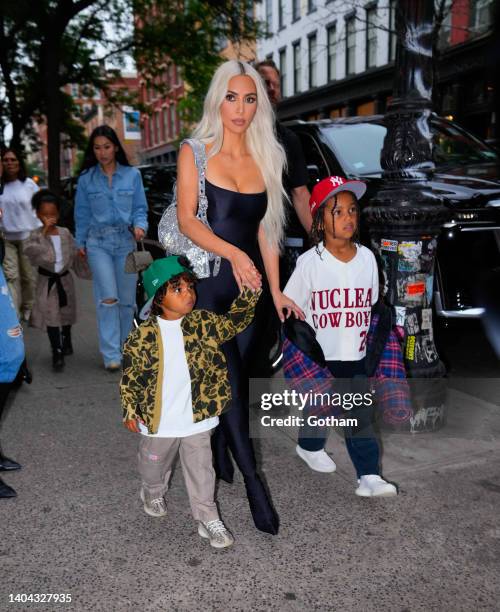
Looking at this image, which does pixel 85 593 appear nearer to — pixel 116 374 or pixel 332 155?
pixel 116 374

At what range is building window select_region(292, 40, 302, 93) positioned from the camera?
33719mm

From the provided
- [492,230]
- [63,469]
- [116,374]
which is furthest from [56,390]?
[492,230]

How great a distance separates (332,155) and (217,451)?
3.46m

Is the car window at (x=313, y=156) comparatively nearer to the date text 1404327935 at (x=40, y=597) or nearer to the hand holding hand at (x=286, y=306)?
the hand holding hand at (x=286, y=306)

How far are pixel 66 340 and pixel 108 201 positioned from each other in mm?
1616

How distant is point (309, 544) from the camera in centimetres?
290

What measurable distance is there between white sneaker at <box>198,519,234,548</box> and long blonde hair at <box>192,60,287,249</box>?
1375mm

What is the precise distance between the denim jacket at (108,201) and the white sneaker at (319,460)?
2848 millimetres

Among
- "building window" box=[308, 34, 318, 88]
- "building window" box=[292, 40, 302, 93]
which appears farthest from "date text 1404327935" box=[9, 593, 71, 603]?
"building window" box=[292, 40, 302, 93]

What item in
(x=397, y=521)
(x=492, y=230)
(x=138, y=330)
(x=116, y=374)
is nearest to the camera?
(x=138, y=330)

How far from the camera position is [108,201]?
571cm

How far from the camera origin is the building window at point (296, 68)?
3372cm

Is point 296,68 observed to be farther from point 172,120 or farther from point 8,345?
point 8,345

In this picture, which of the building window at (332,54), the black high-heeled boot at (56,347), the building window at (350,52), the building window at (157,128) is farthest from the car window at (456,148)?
the building window at (157,128)
